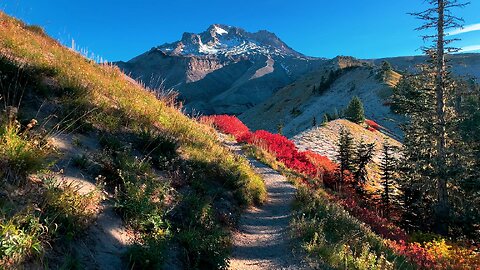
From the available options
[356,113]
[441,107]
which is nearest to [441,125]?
[441,107]

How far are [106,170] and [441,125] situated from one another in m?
16.4

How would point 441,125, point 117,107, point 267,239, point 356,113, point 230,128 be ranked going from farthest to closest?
point 356,113
point 230,128
point 441,125
point 117,107
point 267,239

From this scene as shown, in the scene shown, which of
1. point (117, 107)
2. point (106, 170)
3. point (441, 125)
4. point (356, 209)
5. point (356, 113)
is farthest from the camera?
point (356, 113)

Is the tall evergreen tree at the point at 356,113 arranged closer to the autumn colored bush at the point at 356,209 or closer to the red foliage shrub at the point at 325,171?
the red foliage shrub at the point at 325,171

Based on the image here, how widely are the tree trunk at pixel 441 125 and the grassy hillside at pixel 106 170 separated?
1117cm

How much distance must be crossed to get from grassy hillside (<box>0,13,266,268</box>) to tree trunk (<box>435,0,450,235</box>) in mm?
11173

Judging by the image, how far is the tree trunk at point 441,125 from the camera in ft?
53.8

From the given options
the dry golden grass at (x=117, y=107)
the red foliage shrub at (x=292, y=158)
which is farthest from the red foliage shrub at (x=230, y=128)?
the dry golden grass at (x=117, y=107)

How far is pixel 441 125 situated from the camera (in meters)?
16.7

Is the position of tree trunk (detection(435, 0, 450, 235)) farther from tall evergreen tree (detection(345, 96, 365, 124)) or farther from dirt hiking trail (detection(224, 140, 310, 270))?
tall evergreen tree (detection(345, 96, 365, 124))

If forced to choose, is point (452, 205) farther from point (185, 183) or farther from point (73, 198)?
point (73, 198)

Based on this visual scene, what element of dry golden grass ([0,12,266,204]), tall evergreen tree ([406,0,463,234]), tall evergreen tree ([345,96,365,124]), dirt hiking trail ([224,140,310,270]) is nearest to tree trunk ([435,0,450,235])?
tall evergreen tree ([406,0,463,234])

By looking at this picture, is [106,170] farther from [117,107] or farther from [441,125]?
[441,125]

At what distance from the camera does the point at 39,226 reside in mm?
3469
